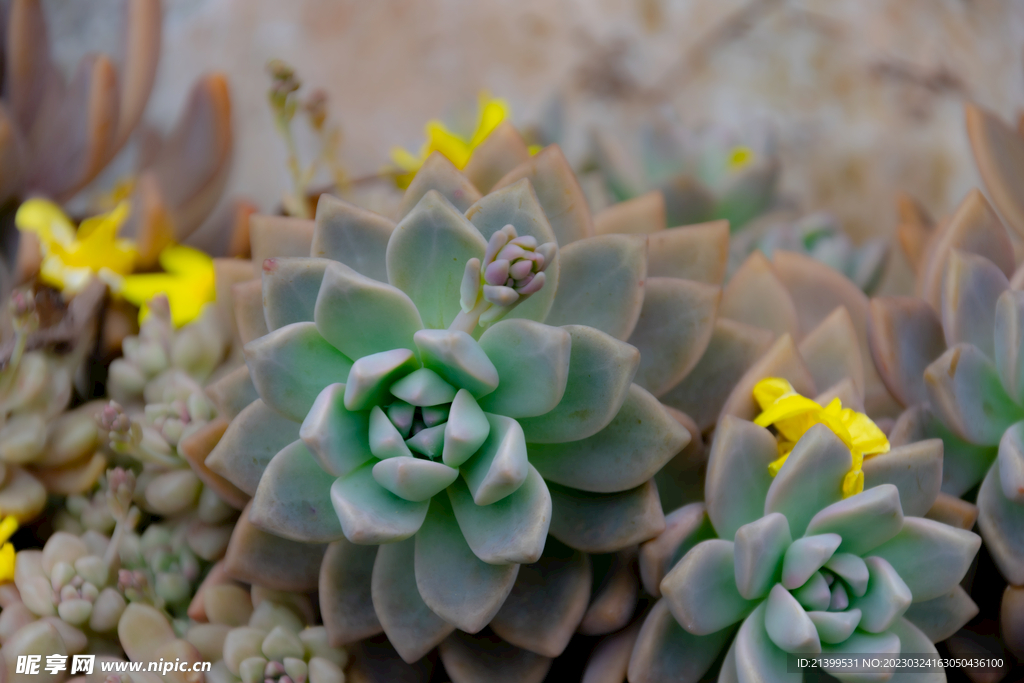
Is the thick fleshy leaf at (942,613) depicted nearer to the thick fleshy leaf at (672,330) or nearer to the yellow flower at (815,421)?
the yellow flower at (815,421)

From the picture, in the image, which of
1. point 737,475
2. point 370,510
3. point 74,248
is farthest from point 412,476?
point 74,248

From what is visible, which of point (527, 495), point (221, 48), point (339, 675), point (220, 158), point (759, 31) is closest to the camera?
point (527, 495)

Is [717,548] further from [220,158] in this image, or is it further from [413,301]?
[220,158]

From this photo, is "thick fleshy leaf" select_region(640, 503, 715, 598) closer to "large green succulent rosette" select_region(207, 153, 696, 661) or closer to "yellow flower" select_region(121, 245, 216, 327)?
"large green succulent rosette" select_region(207, 153, 696, 661)

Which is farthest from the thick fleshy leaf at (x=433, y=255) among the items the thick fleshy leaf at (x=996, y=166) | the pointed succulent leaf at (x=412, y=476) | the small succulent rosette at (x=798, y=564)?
the thick fleshy leaf at (x=996, y=166)

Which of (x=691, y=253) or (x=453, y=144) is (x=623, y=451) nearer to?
(x=691, y=253)

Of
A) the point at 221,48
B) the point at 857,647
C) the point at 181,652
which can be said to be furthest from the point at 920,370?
the point at 221,48

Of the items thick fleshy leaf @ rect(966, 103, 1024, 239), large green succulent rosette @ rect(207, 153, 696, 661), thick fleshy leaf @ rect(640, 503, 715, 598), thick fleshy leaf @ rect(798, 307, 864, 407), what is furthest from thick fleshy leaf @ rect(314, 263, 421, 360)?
thick fleshy leaf @ rect(966, 103, 1024, 239)
